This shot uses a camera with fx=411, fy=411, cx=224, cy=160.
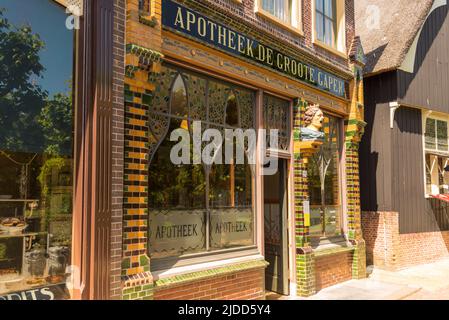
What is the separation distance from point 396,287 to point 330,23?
241 inches

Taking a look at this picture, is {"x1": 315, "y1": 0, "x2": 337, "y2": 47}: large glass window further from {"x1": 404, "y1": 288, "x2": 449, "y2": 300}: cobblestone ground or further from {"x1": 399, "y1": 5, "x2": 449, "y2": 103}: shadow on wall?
{"x1": 404, "y1": 288, "x2": 449, "y2": 300}: cobblestone ground

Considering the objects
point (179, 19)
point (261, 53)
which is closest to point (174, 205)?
point (179, 19)

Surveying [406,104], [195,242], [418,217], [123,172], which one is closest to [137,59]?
[123,172]

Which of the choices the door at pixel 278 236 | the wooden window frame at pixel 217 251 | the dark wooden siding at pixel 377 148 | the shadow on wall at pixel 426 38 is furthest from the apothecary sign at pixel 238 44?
the shadow on wall at pixel 426 38

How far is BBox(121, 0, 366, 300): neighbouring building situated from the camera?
5246 mm

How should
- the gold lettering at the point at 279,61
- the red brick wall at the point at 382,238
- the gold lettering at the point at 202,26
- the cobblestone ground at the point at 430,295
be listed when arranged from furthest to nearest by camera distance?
the red brick wall at the point at 382,238 < the cobblestone ground at the point at 430,295 < the gold lettering at the point at 279,61 < the gold lettering at the point at 202,26

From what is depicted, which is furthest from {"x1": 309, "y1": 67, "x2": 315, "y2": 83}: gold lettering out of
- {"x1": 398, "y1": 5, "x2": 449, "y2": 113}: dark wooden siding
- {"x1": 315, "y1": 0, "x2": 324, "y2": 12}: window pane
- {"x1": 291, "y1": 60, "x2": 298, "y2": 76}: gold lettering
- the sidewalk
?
{"x1": 398, "y1": 5, "x2": 449, "y2": 113}: dark wooden siding

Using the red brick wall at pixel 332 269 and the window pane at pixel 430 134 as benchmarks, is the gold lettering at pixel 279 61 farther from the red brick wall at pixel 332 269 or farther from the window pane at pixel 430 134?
the window pane at pixel 430 134

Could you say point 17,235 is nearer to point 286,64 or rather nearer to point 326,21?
point 286,64

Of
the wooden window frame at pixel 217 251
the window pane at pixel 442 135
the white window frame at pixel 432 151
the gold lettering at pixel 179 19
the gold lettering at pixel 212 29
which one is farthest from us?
the window pane at pixel 442 135

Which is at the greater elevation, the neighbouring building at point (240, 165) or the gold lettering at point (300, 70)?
the gold lettering at point (300, 70)

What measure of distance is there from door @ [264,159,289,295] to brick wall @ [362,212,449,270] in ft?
15.8

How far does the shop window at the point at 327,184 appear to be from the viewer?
8906 mm

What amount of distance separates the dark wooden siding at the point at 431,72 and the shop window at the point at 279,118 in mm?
5552
